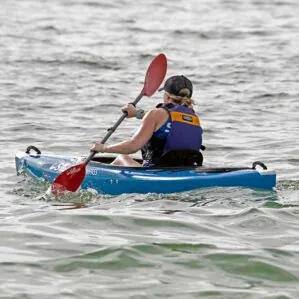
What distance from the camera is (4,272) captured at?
6.96 metres

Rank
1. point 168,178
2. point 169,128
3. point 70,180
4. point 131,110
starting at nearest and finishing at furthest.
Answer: point 168,178, point 169,128, point 70,180, point 131,110

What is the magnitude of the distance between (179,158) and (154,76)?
4.15 ft

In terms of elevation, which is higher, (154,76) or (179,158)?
(154,76)

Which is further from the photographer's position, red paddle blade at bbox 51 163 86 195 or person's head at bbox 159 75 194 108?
red paddle blade at bbox 51 163 86 195

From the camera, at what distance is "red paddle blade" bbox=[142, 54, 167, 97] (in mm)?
10312

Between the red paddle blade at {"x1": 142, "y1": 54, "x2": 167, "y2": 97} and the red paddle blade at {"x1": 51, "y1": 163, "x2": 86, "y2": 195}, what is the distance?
3.95 ft

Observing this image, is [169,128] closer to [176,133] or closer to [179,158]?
[176,133]

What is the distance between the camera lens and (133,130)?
537 inches

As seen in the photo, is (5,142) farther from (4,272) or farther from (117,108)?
(4,272)

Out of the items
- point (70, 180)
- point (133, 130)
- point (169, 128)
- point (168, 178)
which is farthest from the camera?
point (133, 130)

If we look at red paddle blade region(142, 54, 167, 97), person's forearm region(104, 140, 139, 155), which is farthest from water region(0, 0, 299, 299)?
red paddle blade region(142, 54, 167, 97)

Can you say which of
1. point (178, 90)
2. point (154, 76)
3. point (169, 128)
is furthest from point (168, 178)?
point (154, 76)

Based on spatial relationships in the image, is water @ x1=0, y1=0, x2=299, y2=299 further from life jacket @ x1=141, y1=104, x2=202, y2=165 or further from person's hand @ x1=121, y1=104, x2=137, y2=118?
person's hand @ x1=121, y1=104, x2=137, y2=118

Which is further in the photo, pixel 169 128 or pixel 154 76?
pixel 154 76
